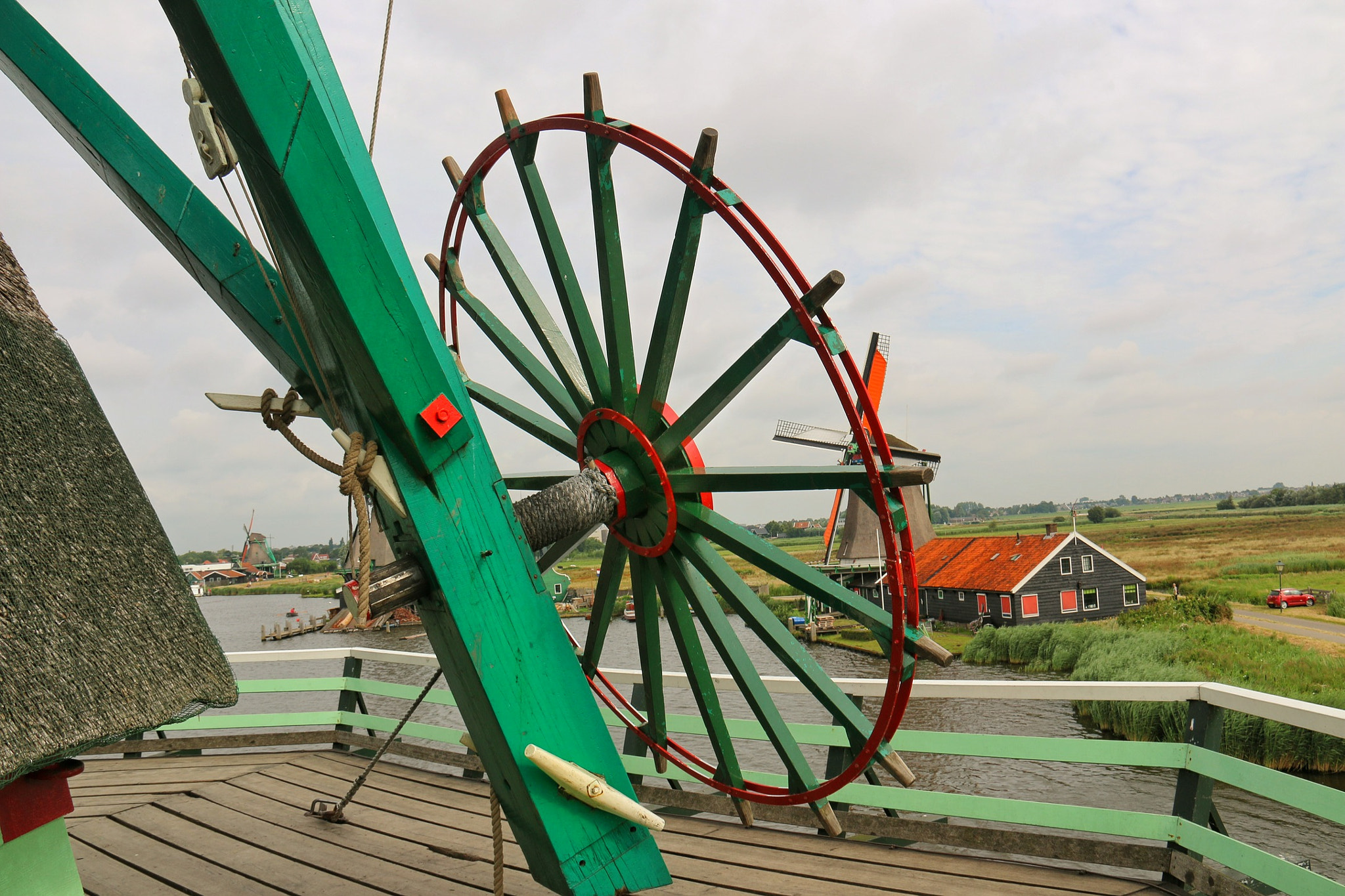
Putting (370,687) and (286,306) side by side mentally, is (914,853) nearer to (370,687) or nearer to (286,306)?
(286,306)

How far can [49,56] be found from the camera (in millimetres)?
2180

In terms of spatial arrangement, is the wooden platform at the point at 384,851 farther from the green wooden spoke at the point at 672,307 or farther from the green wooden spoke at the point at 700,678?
the green wooden spoke at the point at 672,307

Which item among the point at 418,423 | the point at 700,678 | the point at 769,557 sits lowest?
the point at 700,678

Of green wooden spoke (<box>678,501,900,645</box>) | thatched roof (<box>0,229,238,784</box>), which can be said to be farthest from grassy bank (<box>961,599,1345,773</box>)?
thatched roof (<box>0,229,238,784</box>)

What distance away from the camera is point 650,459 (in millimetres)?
2686

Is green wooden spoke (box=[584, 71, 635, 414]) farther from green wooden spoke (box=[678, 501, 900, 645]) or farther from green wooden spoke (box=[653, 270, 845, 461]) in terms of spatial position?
green wooden spoke (box=[678, 501, 900, 645])

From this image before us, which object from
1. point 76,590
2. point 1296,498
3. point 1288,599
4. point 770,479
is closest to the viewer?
point 76,590

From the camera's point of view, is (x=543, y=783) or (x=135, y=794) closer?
(x=543, y=783)

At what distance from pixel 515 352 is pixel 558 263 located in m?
0.56

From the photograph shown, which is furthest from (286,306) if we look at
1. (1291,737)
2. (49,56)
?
(1291,737)

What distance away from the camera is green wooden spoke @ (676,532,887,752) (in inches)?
97.3

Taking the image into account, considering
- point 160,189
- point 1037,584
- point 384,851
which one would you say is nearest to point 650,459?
point 160,189

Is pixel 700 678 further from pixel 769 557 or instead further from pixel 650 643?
Answer: pixel 769 557

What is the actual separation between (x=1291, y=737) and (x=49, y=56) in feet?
52.5
